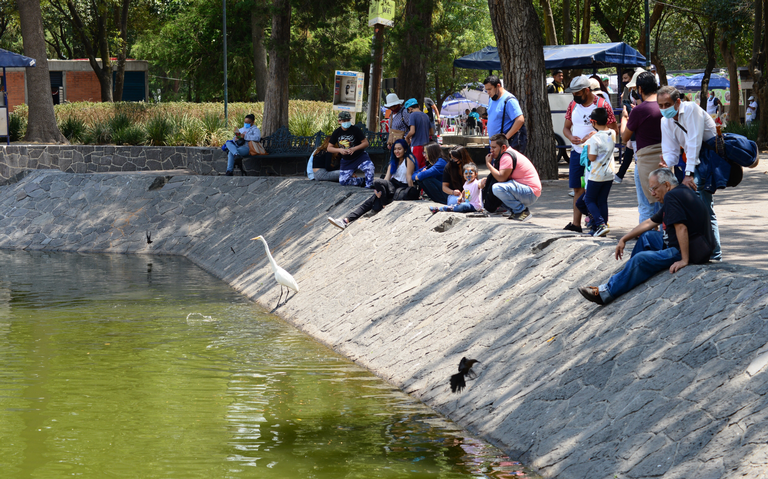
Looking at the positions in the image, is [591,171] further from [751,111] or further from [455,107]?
[455,107]

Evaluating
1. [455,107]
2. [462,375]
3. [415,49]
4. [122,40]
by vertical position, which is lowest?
[462,375]

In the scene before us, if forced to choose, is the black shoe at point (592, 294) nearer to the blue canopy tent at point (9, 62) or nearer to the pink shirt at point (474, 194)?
the pink shirt at point (474, 194)

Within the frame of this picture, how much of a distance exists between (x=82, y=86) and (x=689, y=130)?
42176mm

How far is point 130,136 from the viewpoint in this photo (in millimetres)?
22938

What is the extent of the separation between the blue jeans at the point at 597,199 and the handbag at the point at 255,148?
11.3 meters

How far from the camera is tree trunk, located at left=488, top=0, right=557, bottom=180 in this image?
16.3m

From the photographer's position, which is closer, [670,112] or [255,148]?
[670,112]

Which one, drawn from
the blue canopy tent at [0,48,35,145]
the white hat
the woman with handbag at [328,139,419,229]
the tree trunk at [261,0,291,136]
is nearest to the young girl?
the woman with handbag at [328,139,419,229]

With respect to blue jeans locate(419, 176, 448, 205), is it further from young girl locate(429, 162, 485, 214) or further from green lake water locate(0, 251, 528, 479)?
green lake water locate(0, 251, 528, 479)

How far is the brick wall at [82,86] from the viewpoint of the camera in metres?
44.8

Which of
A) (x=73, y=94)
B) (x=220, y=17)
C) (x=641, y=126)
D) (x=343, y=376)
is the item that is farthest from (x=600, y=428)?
(x=73, y=94)

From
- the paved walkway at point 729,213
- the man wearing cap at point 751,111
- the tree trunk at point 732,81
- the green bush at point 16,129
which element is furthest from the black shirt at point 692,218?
the tree trunk at point 732,81

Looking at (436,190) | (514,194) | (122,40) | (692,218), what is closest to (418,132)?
(436,190)

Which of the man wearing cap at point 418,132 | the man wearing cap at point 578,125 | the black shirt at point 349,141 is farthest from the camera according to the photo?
the black shirt at point 349,141
